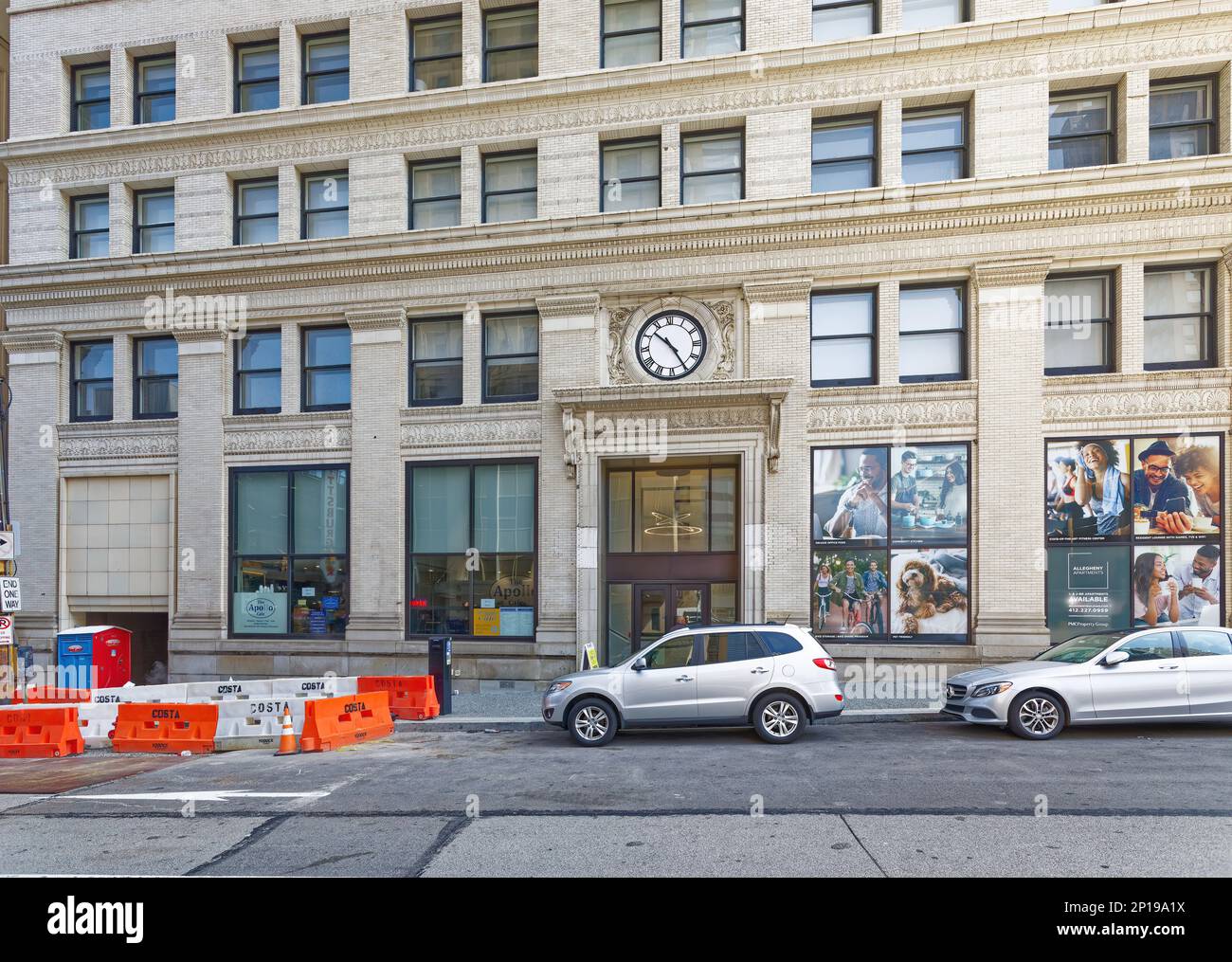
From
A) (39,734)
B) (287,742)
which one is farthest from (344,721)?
(39,734)

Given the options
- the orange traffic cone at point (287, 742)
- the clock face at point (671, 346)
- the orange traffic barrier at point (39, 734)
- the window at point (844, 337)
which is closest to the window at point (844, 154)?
the window at point (844, 337)

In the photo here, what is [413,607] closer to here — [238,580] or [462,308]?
[238,580]

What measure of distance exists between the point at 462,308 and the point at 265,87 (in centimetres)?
764

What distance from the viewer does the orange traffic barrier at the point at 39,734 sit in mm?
11023

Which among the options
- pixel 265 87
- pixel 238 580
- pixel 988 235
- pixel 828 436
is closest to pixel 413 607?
pixel 238 580

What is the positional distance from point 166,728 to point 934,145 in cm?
1745

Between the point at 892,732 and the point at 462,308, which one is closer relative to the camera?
the point at 892,732

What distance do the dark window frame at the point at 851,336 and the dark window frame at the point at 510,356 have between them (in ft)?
18.7

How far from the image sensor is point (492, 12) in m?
17.0

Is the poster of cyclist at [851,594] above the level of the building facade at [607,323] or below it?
below

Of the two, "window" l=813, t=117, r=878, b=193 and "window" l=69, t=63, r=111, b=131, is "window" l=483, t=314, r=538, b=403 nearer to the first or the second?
"window" l=813, t=117, r=878, b=193

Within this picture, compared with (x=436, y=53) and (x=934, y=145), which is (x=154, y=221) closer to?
(x=436, y=53)

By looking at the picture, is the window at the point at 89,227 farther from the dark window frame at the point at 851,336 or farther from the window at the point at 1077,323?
the window at the point at 1077,323

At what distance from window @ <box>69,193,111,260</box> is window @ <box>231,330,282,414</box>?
4.70 m
